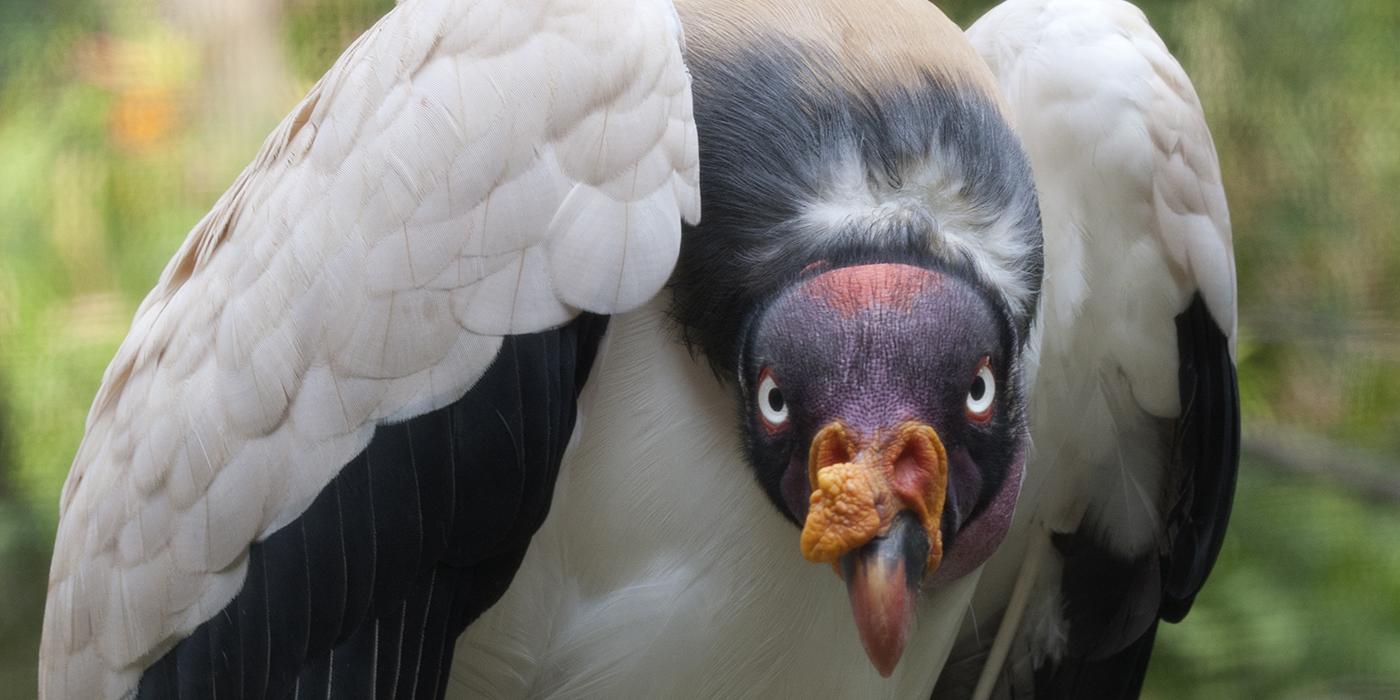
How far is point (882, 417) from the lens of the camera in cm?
170

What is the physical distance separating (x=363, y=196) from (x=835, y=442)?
0.58 meters

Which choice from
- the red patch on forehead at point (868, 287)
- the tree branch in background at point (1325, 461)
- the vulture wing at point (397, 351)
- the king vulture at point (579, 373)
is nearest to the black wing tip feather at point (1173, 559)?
the king vulture at point (579, 373)

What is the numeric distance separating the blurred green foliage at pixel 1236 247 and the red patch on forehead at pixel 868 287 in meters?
2.14

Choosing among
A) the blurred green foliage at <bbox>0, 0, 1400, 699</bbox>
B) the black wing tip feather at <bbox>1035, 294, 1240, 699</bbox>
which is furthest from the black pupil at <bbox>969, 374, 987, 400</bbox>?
the blurred green foliage at <bbox>0, 0, 1400, 699</bbox>

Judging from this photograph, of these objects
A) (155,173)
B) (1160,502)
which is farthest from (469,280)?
(155,173)

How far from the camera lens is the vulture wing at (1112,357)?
2191mm

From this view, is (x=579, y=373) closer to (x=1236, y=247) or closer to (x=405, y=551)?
(x=405, y=551)

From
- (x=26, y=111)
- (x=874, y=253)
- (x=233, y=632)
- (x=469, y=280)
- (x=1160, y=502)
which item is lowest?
(x=1160, y=502)

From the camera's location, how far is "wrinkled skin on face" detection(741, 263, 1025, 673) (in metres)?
1.66

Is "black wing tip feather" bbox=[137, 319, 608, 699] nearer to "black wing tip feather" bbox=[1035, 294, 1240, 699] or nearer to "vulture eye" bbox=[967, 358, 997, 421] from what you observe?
"vulture eye" bbox=[967, 358, 997, 421]

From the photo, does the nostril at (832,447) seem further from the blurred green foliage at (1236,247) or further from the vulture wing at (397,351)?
the blurred green foliage at (1236,247)

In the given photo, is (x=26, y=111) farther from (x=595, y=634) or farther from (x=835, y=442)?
(x=835, y=442)

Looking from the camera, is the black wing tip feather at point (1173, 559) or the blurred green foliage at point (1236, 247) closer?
the black wing tip feather at point (1173, 559)

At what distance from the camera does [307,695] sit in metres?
1.83
